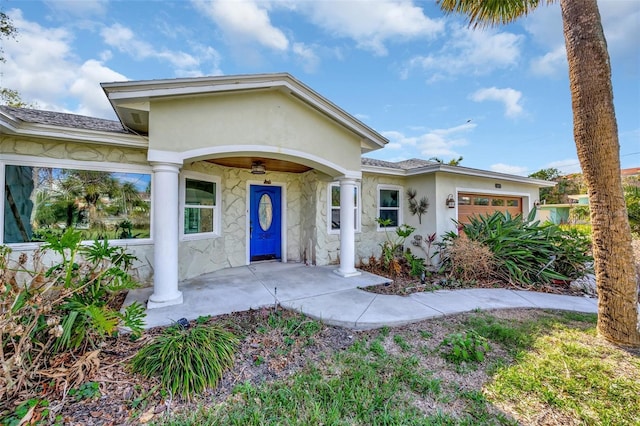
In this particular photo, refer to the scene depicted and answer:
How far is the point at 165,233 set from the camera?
4.48 meters

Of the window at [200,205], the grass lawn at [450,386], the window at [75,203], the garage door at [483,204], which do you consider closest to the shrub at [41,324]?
the grass lawn at [450,386]

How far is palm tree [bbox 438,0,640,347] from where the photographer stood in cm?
363

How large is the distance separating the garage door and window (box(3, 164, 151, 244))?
972 centimetres

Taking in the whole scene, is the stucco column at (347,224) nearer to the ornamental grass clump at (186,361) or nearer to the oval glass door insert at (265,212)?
the oval glass door insert at (265,212)

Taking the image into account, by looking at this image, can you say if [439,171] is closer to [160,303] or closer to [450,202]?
[450,202]

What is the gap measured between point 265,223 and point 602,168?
7595 millimetres

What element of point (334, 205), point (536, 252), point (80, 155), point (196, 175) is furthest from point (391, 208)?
point (80, 155)

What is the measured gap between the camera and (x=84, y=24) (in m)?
7.06

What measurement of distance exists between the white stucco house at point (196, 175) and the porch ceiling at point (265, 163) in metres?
0.06

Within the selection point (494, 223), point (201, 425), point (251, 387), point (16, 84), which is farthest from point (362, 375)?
point (16, 84)

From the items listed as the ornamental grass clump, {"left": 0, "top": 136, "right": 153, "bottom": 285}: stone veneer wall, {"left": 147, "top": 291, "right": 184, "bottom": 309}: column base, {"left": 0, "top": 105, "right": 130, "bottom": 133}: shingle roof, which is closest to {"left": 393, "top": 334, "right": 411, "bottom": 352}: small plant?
the ornamental grass clump

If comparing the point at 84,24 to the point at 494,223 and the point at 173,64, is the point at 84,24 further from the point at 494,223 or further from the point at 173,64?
Answer: the point at 494,223

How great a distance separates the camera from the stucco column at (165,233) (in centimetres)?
445

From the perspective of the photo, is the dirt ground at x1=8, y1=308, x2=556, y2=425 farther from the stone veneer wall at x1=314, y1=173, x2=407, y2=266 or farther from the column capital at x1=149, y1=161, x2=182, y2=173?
the stone veneer wall at x1=314, y1=173, x2=407, y2=266
